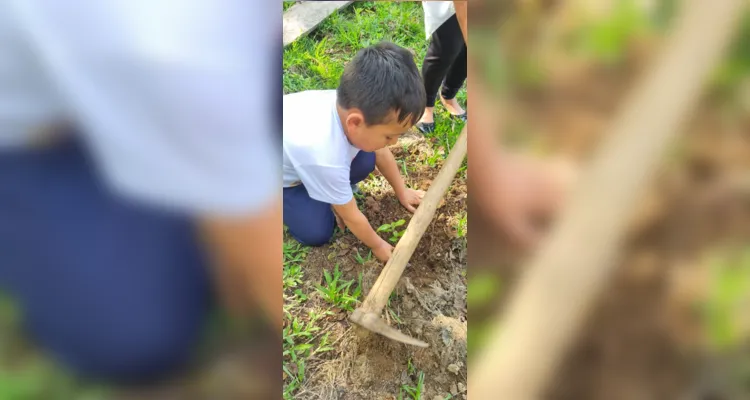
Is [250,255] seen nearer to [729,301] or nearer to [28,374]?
[28,374]

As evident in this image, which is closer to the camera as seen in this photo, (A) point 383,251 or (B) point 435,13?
(B) point 435,13

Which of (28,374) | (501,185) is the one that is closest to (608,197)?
(501,185)

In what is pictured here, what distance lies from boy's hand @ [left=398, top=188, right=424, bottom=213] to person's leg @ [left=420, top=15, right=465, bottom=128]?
0.17 m

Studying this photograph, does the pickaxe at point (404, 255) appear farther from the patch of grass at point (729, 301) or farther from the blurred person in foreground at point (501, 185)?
the patch of grass at point (729, 301)

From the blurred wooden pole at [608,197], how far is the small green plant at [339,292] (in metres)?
0.32

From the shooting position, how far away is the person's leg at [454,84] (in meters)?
0.80

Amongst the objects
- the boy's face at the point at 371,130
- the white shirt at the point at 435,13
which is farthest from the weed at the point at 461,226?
the white shirt at the point at 435,13

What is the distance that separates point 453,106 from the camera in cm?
86

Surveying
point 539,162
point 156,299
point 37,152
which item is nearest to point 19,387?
point 156,299

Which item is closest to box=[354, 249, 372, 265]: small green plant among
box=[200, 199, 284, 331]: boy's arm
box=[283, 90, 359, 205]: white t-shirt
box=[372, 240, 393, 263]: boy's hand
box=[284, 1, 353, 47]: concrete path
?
box=[372, 240, 393, 263]: boy's hand

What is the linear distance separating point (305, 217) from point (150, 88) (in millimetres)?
336

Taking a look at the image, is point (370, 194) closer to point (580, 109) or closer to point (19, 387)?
point (580, 109)

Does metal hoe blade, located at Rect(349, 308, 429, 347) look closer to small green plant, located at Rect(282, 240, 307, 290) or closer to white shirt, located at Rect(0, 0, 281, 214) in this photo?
small green plant, located at Rect(282, 240, 307, 290)

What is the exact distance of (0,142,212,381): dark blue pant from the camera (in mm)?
631
